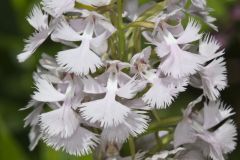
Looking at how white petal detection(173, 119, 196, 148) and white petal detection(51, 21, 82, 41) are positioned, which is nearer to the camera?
white petal detection(51, 21, 82, 41)

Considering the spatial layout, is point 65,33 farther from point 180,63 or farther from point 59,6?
point 180,63

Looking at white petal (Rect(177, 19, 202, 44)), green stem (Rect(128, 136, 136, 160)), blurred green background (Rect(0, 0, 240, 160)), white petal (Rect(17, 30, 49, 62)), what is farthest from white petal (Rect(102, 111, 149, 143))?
blurred green background (Rect(0, 0, 240, 160))

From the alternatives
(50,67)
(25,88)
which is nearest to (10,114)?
(25,88)

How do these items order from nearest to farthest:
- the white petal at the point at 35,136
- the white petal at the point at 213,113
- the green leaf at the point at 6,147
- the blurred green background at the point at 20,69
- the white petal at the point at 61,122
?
the white petal at the point at 61,122
the white petal at the point at 213,113
the white petal at the point at 35,136
the green leaf at the point at 6,147
the blurred green background at the point at 20,69

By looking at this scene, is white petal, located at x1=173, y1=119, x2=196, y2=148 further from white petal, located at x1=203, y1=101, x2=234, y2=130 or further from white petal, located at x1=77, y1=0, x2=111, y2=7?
white petal, located at x1=77, y1=0, x2=111, y2=7

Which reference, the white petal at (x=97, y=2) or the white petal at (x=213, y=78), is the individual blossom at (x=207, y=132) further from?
the white petal at (x=97, y=2)


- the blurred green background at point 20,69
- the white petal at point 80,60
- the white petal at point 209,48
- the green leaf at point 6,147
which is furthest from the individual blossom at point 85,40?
A: the blurred green background at point 20,69

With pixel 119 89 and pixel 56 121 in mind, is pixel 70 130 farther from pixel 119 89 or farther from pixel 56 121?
pixel 119 89
